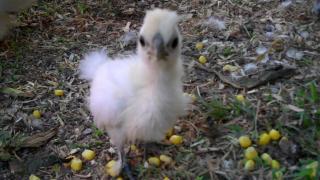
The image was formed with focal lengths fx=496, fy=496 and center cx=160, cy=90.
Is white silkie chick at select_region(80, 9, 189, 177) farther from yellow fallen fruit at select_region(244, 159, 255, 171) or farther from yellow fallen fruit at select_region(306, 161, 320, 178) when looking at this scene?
yellow fallen fruit at select_region(306, 161, 320, 178)

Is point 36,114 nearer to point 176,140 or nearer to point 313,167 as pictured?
point 176,140

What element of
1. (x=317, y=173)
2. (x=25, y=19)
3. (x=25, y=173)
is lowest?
(x=25, y=173)

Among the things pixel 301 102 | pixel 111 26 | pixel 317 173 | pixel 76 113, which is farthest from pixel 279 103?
pixel 111 26

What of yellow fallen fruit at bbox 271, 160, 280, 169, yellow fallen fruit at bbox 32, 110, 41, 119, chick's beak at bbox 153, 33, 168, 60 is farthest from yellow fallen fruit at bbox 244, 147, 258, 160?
yellow fallen fruit at bbox 32, 110, 41, 119

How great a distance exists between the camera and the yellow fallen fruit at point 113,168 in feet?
8.45

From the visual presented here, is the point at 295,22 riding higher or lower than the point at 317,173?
higher

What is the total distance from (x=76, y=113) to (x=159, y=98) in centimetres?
84

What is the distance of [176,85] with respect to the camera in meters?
2.36

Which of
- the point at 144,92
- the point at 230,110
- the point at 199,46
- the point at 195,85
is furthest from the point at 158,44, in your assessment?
the point at 199,46

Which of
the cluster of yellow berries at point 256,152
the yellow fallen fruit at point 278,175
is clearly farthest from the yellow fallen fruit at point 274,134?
the yellow fallen fruit at point 278,175

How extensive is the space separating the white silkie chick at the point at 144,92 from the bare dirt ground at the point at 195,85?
13.6 inches

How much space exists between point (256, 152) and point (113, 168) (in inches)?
29.1

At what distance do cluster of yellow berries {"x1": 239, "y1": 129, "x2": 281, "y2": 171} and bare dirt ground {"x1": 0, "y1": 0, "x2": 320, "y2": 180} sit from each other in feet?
0.09

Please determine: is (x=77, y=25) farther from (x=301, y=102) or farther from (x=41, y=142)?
(x=301, y=102)
